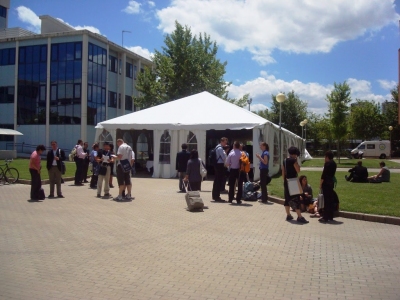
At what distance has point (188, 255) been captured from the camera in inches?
253

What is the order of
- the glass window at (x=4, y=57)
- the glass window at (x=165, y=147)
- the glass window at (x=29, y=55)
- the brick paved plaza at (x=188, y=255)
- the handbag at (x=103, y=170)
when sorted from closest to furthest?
the brick paved plaza at (x=188, y=255)
the handbag at (x=103, y=170)
the glass window at (x=165, y=147)
the glass window at (x=29, y=55)
the glass window at (x=4, y=57)

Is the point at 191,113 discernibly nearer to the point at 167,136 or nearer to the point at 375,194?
the point at 167,136

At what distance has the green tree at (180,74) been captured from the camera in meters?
41.5

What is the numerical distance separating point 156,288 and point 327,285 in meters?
2.20

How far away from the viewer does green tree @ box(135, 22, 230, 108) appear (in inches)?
1633

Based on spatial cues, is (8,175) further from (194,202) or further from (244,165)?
(244,165)

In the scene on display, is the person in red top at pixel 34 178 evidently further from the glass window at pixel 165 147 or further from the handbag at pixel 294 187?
the glass window at pixel 165 147

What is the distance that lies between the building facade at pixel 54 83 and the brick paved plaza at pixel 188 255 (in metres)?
29.8

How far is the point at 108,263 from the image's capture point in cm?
595

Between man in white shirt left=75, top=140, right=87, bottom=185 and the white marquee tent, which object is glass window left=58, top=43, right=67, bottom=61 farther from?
man in white shirt left=75, top=140, right=87, bottom=185

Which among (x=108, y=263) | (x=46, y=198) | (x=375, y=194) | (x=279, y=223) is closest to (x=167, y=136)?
(x=46, y=198)

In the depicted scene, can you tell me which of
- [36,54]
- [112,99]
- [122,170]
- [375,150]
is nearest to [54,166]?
[122,170]

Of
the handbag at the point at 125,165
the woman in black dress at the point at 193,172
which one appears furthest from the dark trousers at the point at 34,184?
the woman in black dress at the point at 193,172

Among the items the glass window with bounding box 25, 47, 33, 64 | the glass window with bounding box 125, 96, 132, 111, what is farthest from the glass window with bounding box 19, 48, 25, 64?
the glass window with bounding box 125, 96, 132, 111
